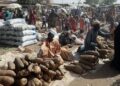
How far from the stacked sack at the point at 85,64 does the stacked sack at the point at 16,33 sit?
450 centimetres

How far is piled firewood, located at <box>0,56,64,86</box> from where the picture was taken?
6723mm

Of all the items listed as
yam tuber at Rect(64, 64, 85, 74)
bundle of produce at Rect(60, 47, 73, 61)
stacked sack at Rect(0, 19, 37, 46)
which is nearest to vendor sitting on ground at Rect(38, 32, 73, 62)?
bundle of produce at Rect(60, 47, 73, 61)

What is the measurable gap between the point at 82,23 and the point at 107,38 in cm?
609

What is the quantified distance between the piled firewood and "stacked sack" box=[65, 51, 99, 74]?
1006mm

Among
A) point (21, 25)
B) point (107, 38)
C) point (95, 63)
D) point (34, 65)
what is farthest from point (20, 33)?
point (34, 65)

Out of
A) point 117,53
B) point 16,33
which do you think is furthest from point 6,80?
point 16,33

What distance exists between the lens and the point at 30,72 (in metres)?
6.96

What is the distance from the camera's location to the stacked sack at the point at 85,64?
8.70 meters

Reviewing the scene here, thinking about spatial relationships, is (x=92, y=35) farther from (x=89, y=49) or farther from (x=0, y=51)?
(x=0, y=51)

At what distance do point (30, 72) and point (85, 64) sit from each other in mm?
2589

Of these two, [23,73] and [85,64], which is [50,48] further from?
[23,73]

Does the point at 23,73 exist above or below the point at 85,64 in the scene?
above

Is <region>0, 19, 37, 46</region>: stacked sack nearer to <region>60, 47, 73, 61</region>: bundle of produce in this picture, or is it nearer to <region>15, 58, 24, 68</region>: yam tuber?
<region>60, 47, 73, 61</region>: bundle of produce

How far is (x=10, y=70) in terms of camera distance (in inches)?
270
